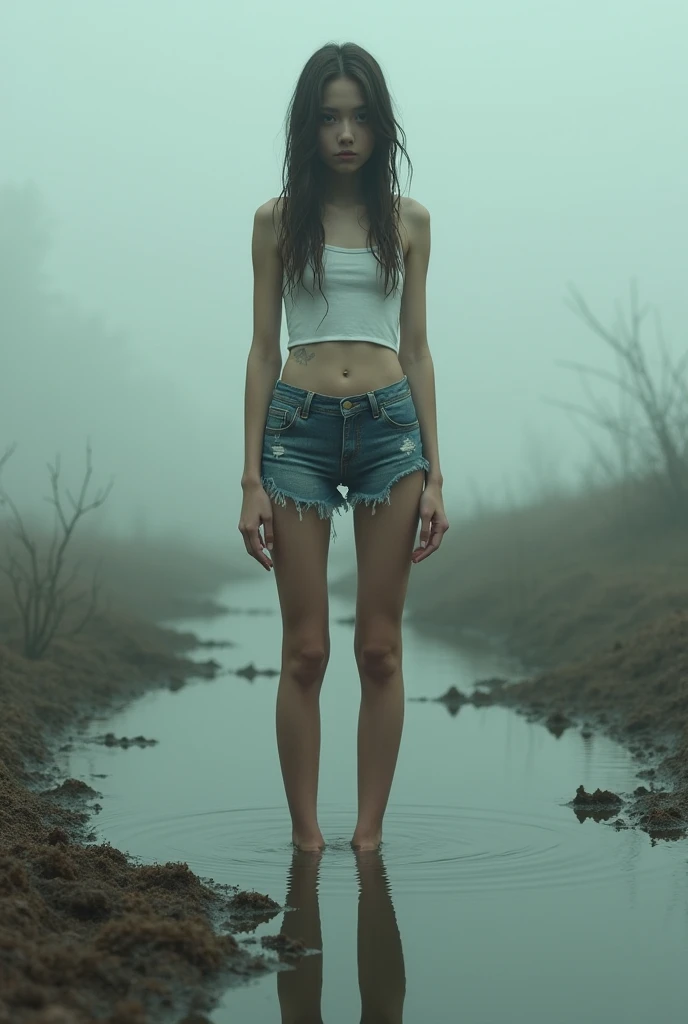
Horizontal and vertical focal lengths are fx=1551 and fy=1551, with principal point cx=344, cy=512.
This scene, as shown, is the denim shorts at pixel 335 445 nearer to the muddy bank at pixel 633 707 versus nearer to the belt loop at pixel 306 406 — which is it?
the belt loop at pixel 306 406

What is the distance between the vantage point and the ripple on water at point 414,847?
331cm

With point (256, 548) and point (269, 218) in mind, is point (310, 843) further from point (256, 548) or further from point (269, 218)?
point (269, 218)

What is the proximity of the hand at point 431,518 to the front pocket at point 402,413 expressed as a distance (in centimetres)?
16

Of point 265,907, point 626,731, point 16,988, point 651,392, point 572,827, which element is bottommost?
point 16,988

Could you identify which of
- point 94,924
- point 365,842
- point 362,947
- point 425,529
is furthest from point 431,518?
point 94,924

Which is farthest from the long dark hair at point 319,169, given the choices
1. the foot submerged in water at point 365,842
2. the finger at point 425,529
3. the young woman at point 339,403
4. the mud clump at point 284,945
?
the mud clump at point 284,945

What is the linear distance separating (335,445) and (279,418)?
0.14m

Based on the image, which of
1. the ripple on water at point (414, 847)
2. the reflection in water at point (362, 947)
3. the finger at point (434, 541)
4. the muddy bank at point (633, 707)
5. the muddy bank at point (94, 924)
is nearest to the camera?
the muddy bank at point (94, 924)

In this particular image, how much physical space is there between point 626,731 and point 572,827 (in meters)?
1.86

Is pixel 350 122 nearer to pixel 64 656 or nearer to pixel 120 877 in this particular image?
pixel 120 877

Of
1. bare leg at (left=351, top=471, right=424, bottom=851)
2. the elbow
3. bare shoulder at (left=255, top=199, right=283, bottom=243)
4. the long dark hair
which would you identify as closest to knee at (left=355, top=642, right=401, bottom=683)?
bare leg at (left=351, top=471, right=424, bottom=851)

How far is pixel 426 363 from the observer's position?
3709mm

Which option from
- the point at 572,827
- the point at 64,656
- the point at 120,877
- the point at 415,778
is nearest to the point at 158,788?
the point at 415,778

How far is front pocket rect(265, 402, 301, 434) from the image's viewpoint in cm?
350
